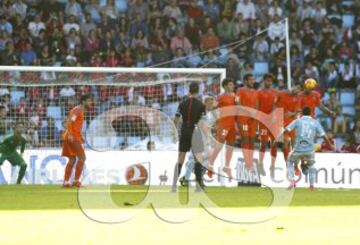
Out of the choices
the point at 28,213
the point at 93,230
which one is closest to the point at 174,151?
the point at 28,213

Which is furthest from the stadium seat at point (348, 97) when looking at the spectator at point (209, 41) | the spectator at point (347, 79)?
the spectator at point (209, 41)

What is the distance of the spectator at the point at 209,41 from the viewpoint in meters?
29.5

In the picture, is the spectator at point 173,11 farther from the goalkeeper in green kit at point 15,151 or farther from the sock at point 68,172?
the sock at point 68,172

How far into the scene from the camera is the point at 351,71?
1155 inches

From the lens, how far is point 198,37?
97.8 ft

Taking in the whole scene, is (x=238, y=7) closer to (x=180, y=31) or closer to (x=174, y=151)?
(x=180, y=31)

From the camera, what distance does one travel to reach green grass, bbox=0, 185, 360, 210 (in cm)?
1609

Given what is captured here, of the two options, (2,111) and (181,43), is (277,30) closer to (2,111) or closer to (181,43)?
(181,43)

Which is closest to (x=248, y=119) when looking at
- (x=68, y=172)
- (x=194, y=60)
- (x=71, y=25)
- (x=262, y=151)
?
(x=262, y=151)

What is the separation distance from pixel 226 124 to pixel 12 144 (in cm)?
545

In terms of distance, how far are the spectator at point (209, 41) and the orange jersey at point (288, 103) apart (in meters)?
7.63

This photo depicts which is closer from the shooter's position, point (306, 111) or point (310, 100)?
point (306, 111)

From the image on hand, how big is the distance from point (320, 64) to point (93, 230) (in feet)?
62.4

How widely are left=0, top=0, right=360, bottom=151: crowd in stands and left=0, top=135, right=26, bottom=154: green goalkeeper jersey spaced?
4.40 metres
